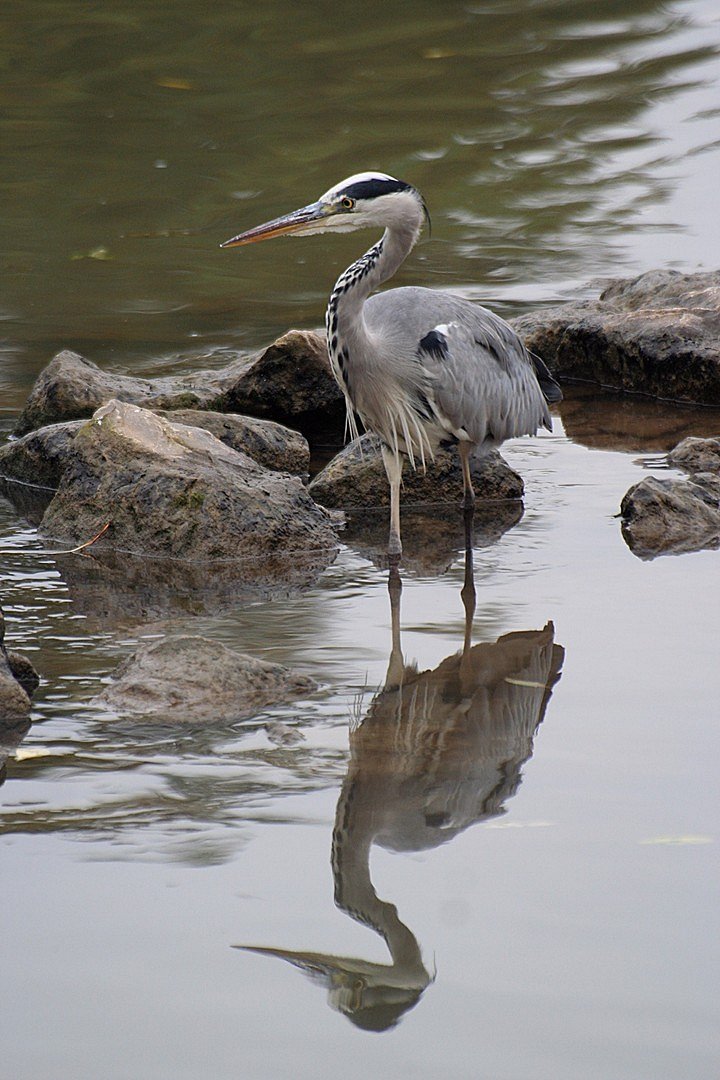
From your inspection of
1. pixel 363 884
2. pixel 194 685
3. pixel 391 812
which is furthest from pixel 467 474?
pixel 363 884

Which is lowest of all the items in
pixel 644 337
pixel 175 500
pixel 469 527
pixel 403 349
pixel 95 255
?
pixel 95 255

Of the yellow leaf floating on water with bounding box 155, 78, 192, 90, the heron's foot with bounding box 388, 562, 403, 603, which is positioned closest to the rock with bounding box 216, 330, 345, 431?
the heron's foot with bounding box 388, 562, 403, 603

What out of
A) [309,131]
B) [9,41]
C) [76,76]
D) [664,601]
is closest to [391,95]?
[309,131]

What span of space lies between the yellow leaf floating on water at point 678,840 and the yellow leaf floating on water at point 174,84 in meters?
14.2

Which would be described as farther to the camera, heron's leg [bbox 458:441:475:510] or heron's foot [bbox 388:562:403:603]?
heron's leg [bbox 458:441:475:510]

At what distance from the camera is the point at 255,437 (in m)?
7.59

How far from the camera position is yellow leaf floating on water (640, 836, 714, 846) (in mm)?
3850

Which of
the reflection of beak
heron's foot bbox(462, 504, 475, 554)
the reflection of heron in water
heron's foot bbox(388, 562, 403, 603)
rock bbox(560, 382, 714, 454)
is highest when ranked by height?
the reflection of beak

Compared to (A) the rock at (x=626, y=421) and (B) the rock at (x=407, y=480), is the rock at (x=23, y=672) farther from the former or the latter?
(A) the rock at (x=626, y=421)

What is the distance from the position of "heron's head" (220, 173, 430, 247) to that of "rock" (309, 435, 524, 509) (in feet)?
4.07

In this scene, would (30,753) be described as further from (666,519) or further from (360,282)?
(666,519)

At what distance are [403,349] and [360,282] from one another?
0.43 metres

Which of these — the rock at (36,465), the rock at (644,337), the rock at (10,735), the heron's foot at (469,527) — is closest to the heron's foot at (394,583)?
the heron's foot at (469,527)

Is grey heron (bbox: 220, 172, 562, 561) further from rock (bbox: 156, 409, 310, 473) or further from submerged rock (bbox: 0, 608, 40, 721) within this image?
submerged rock (bbox: 0, 608, 40, 721)
